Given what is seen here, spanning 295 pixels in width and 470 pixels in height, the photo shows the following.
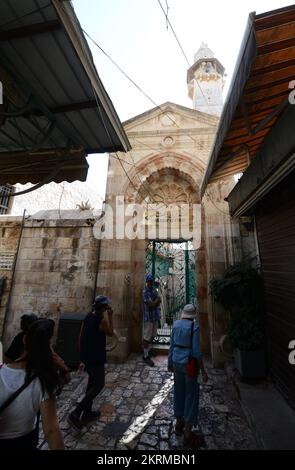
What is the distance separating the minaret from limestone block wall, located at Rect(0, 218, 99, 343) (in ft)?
59.4

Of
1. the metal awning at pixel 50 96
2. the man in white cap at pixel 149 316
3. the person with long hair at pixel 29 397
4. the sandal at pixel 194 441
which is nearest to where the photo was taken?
the person with long hair at pixel 29 397

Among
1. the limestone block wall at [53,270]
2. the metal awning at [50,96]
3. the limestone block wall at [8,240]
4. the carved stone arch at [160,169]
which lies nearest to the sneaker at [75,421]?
the limestone block wall at [53,270]

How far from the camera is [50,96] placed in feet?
8.62

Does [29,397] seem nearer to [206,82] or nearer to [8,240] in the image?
[8,240]

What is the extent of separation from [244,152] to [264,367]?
395 centimetres

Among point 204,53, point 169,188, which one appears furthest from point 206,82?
point 169,188

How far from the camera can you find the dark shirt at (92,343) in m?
3.09

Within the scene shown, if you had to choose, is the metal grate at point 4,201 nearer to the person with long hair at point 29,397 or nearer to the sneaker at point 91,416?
the sneaker at point 91,416

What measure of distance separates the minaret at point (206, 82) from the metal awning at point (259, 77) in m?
18.2

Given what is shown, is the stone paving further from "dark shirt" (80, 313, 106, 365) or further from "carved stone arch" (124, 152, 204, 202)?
"carved stone arch" (124, 152, 204, 202)

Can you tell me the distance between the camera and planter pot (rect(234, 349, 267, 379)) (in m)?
3.72

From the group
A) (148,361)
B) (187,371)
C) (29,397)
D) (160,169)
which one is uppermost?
(160,169)

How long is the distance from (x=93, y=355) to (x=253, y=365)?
2.81 metres

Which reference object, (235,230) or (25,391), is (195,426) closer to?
(25,391)
